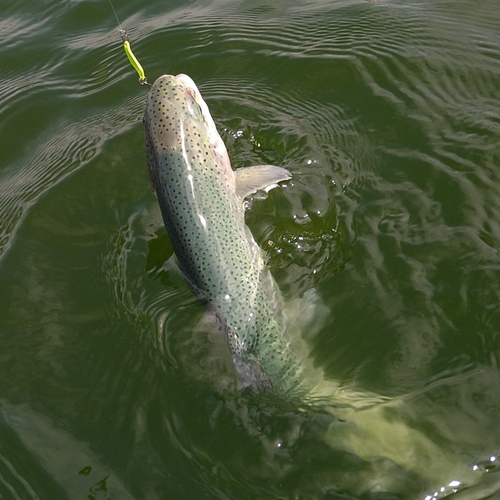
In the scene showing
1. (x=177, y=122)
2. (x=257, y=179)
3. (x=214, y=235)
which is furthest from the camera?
(x=257, y=179)

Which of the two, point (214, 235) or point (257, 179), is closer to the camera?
point (214, 235)

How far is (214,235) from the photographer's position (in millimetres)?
4055

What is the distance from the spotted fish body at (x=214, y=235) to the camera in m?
3.99

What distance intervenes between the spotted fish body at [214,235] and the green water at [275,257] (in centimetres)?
25

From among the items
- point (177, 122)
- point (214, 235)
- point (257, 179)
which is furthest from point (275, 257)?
point (177, 122)

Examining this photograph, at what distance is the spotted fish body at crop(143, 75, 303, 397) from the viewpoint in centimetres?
399

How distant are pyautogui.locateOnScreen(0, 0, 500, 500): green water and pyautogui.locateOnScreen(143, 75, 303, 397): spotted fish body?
0.80ft

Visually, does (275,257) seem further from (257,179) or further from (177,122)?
(177,122)

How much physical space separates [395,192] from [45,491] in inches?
120

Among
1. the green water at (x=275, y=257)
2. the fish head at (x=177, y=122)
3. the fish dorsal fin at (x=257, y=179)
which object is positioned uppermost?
the fish head at (x=177, y=122)

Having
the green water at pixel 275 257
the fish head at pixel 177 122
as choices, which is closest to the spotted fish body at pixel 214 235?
the fish head at pixel 177 122

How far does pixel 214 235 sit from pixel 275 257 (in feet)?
2.60

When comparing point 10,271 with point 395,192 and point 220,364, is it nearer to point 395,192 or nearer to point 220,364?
point 220,364

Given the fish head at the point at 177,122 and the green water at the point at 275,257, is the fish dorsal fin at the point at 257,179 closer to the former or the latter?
the fish head at the point at 177,122
